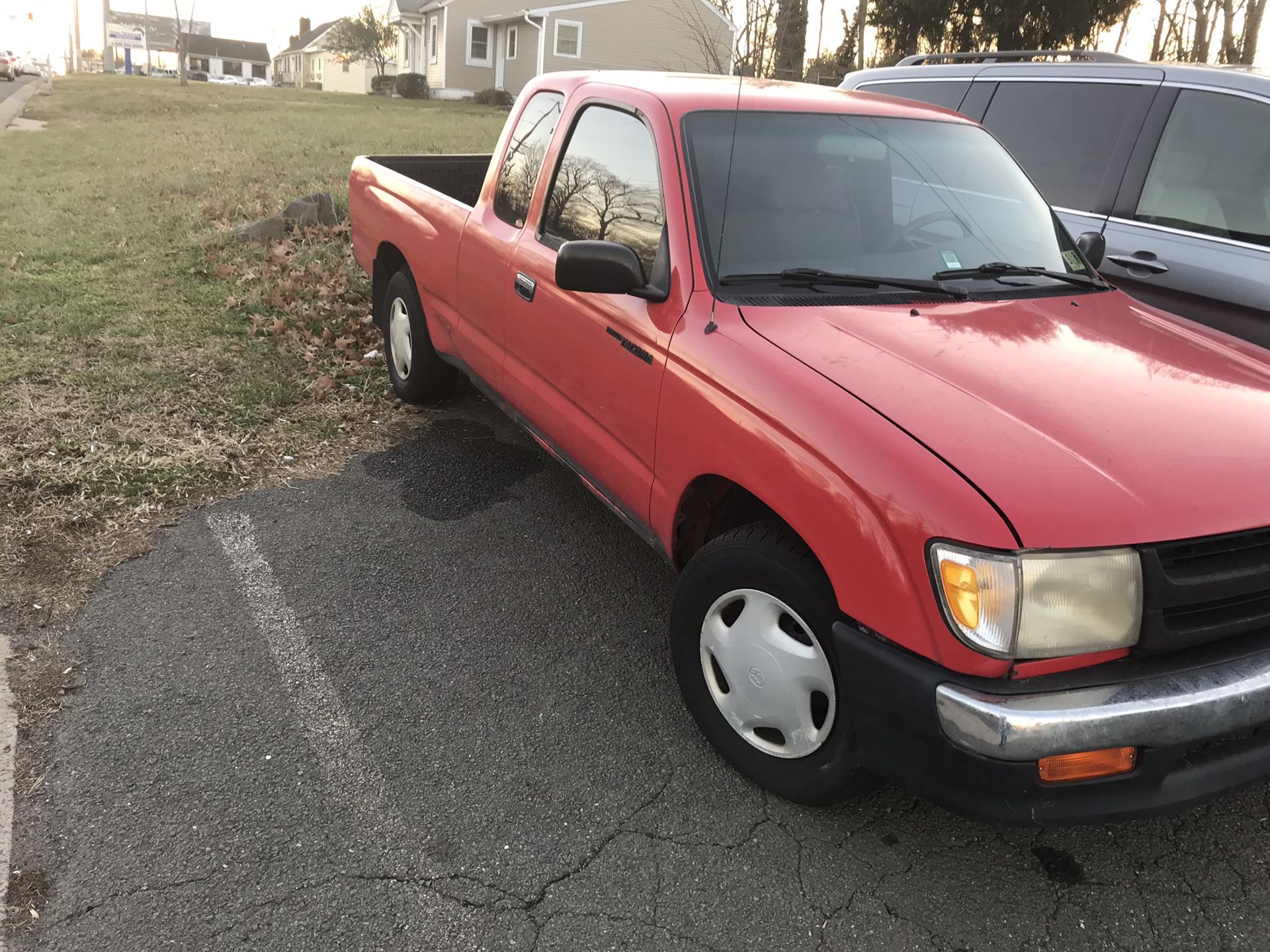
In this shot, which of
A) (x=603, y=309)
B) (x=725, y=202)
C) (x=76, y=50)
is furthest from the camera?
(x=76, y=50)

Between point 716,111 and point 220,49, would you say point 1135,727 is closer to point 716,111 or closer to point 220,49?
point 716,111

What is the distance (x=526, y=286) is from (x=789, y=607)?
1.90 meters

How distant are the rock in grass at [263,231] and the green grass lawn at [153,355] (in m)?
0.21

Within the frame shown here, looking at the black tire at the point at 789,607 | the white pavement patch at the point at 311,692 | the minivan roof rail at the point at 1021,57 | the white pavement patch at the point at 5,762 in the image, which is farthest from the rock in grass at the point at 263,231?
the black tire at the point at 789,607

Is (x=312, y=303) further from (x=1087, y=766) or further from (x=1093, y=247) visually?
(x=1087, y=766)

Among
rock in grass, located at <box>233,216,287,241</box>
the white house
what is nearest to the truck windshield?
rock in grass, located at <box>233,216,287,241</box>

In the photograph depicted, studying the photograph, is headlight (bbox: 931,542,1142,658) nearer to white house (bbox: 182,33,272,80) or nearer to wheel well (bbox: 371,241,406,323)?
wheel well (bbox: 371,241,406,323)

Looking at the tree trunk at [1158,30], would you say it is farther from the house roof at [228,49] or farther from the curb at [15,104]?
the house roof at [228,49]

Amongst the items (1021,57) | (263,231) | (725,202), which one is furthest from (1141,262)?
(263,231)

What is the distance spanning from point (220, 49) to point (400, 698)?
371 feet

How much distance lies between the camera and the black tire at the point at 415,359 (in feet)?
16.9

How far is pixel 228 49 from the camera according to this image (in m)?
99.2

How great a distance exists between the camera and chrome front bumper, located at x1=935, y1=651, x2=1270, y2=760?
2.01 meters

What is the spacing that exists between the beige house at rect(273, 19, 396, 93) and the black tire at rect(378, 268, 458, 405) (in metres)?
47.1
